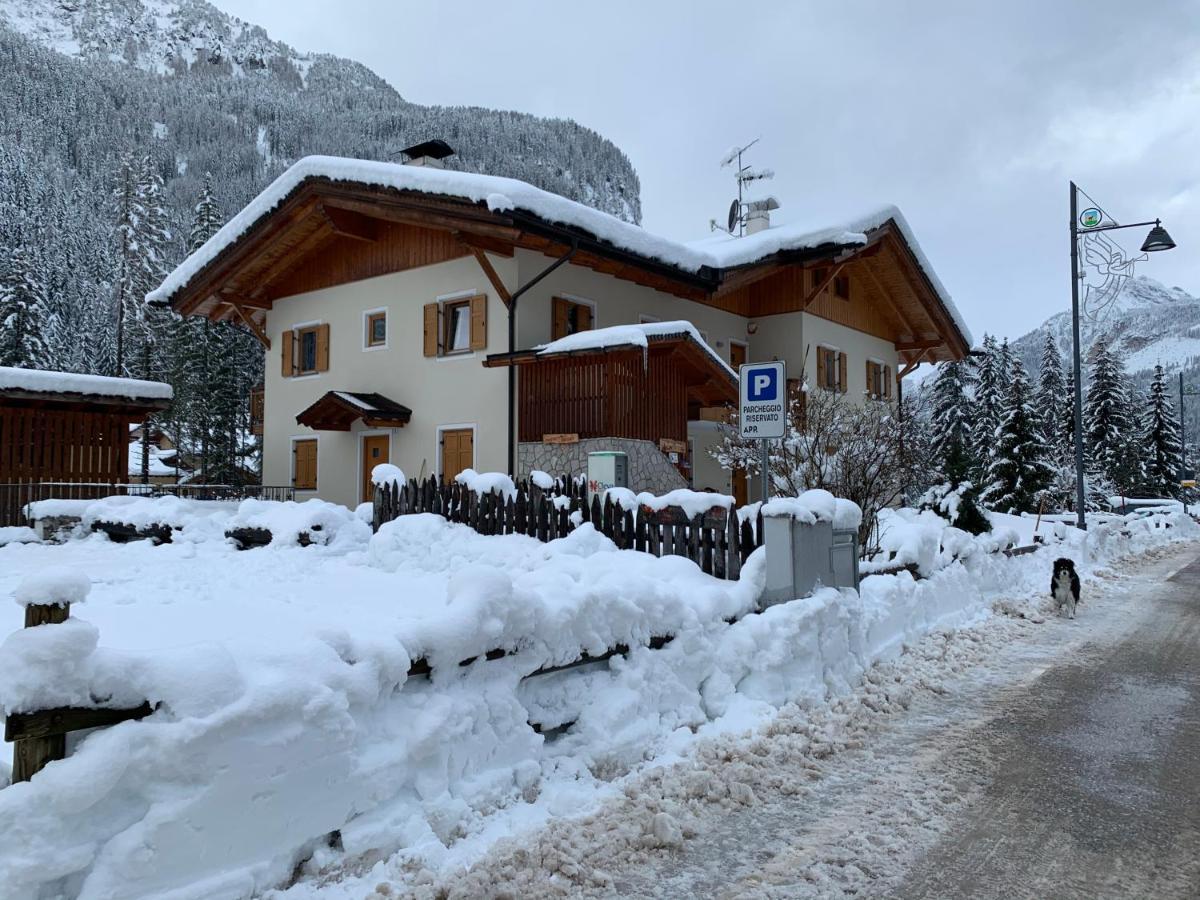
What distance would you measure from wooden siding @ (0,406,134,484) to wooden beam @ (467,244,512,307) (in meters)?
8.51

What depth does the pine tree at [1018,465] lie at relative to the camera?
28.7 metres

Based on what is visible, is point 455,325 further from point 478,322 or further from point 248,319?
point 248,319

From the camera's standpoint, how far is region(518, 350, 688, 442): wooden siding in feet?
48.1

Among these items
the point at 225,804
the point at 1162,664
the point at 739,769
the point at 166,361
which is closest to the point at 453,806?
the point at 225,804

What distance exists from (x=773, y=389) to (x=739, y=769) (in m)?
3.92

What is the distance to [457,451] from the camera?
17438 mm

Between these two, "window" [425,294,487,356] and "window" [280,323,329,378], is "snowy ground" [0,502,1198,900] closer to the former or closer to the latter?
"window" [425,294,487,356]

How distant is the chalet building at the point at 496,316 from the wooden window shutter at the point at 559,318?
5cm

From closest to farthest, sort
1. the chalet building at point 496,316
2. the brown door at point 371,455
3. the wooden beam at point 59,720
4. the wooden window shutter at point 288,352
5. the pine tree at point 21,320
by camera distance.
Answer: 1. the wooden beam at point 59,720
2. the chalet building at point 496,316
3. the brown door at point 371,455
4. the wooden window shutter at point 288,352
5. the pine tree at point 21,320

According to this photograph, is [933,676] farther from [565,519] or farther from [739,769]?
[565,519]

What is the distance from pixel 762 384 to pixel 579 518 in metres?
2.96

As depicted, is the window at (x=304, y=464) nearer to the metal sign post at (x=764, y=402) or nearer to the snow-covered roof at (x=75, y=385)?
the snow-covered roof at (x=75, y=385)

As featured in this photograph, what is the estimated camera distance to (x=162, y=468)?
4631cm

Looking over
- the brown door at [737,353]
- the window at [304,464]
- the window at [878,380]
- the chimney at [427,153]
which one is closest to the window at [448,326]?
the chimney at [427,153]
